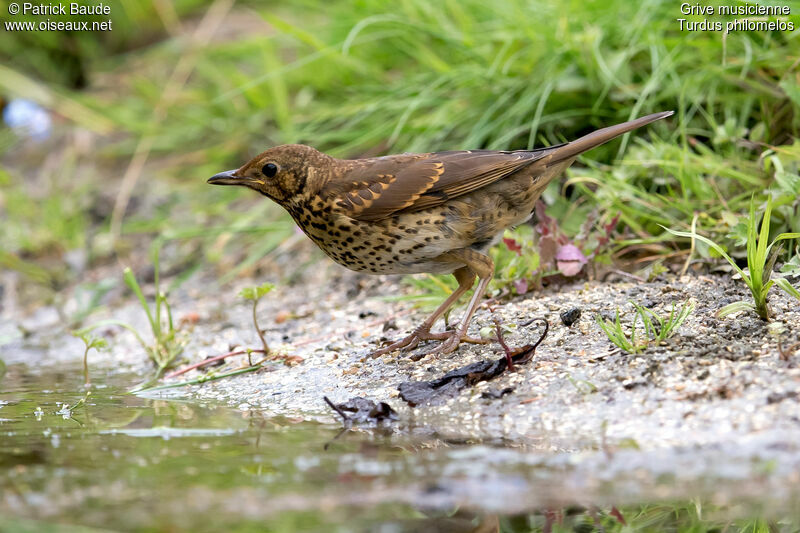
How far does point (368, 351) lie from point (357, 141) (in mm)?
2282

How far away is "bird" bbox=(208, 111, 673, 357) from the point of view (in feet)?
14.6

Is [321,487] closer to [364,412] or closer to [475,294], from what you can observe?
[364,412]

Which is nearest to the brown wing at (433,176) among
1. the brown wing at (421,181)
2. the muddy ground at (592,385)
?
the brown wing at (421,181)

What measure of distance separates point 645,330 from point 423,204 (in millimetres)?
1201

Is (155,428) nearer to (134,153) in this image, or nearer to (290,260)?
(290,260)

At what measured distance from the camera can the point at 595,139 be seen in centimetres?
456

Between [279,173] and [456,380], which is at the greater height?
[279,173]

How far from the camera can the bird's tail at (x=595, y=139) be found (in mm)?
4535

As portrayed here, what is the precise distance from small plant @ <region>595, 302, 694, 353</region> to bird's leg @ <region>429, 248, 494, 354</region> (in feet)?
2.18

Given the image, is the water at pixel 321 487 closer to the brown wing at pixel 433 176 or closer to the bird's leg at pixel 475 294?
the bird's leg at pixel 475 294

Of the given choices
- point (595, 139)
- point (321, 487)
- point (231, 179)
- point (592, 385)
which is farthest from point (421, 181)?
point (321, 487)

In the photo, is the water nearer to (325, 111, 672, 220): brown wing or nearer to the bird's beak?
(325, 111, 672, 220): brown wing

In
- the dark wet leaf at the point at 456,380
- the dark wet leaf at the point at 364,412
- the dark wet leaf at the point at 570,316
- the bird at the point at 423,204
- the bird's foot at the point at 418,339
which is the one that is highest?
the bird at the point at 423,204

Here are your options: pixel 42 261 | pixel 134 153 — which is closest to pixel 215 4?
pixel 134 153
